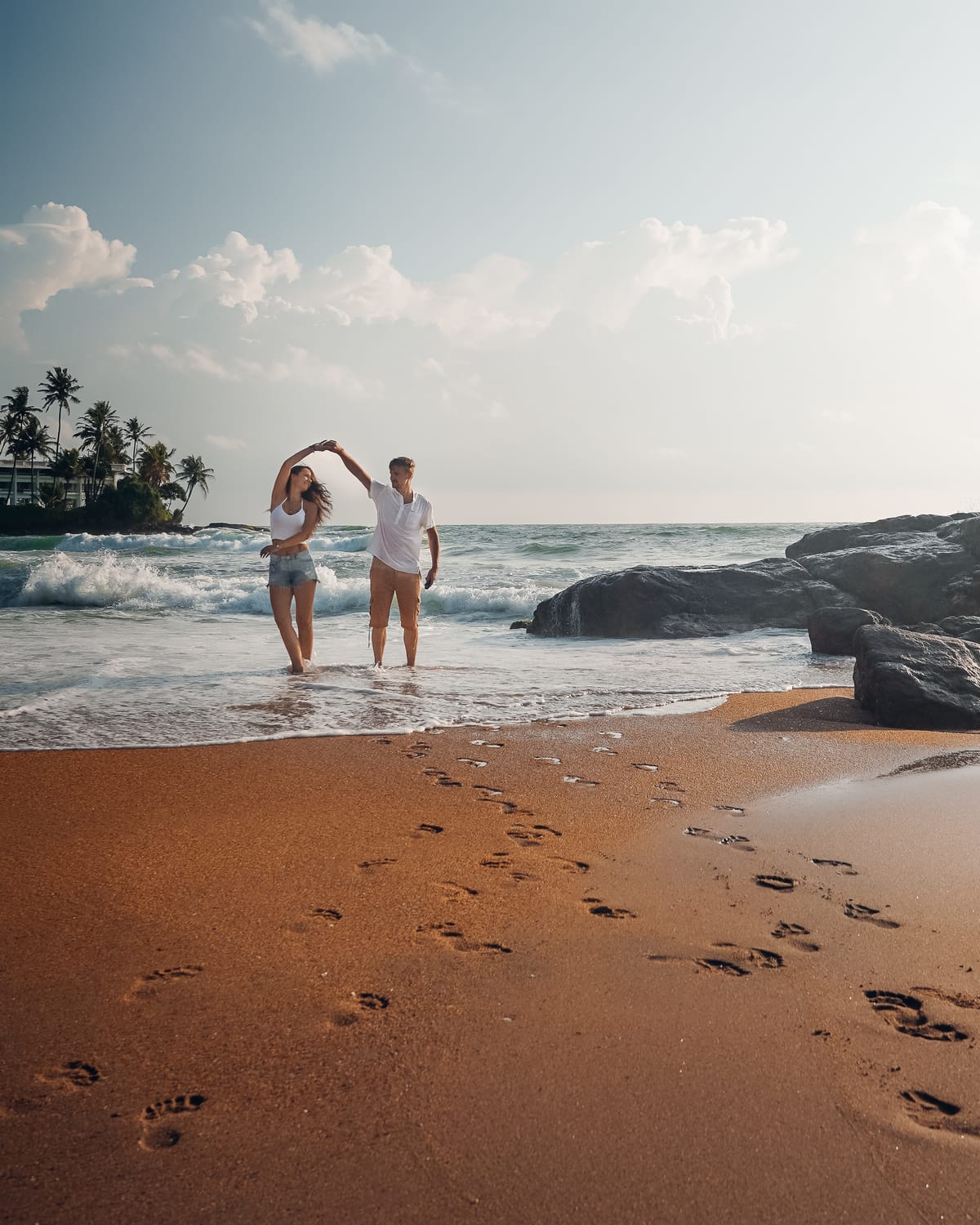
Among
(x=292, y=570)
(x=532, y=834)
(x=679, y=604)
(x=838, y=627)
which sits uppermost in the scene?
(x=292, y=570)

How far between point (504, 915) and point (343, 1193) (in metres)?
1.22

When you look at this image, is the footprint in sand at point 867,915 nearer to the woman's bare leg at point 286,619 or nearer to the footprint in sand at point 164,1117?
the footprint in sand at point 164,1117

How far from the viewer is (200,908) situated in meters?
2.68

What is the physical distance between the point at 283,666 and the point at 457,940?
585 cm

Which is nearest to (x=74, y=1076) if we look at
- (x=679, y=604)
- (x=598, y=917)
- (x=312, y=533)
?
(x=598, y=917)

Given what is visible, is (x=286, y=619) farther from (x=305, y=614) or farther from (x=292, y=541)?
(x=292, y=541)

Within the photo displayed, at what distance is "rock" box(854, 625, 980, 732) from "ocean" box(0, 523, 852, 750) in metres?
1.09

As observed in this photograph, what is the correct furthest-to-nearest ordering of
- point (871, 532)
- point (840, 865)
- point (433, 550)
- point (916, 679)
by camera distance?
point (871, 532) → point (433, 550) → point (916, 679) → point (840, 865)

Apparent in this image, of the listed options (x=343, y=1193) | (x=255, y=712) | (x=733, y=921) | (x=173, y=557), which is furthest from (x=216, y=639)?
(x=173, y=557)

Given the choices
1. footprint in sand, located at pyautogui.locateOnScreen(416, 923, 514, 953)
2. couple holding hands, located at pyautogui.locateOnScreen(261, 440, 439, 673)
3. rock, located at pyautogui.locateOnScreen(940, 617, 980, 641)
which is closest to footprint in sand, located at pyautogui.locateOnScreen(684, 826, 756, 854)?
footprint in sand, located at pyautogui.locateOnScreen(416, 923, 514, 953)

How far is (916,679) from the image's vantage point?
20.1 ft

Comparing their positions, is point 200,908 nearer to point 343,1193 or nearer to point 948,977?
point 343,1193

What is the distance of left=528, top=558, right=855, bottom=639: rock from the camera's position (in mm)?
11375

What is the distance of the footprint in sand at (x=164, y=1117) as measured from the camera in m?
1.61
